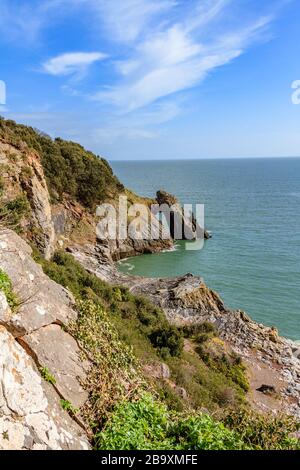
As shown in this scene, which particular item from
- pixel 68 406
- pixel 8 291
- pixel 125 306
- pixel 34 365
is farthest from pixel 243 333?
pixel 8 291

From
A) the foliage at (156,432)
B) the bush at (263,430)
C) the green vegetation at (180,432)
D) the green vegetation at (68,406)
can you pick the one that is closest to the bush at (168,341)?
the bush at (263,430)

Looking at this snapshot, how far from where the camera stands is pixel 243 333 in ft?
71.5

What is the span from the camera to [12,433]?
5.25 m

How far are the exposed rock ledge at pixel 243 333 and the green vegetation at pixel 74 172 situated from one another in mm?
12435

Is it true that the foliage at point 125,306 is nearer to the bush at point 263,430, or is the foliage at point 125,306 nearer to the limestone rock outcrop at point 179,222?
the bush at point 263,430

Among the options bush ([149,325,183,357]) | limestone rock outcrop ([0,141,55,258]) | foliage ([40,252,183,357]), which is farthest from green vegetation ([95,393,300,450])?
limestone rock outcrop ([0,141,55,258])

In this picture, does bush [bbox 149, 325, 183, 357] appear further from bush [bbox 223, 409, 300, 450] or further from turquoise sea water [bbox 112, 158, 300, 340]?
turquoise sea water [bbox 112, 158, 300, 340]

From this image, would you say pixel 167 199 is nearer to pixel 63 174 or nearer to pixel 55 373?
pixel 63 174

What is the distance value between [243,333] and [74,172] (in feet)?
88.2

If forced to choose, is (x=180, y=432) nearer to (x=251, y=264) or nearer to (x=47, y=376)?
(x=47, y=376)

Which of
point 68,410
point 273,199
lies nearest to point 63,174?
point 68,410

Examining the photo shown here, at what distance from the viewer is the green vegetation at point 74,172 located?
36312 millimetres

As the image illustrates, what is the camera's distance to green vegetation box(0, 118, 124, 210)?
119ft
